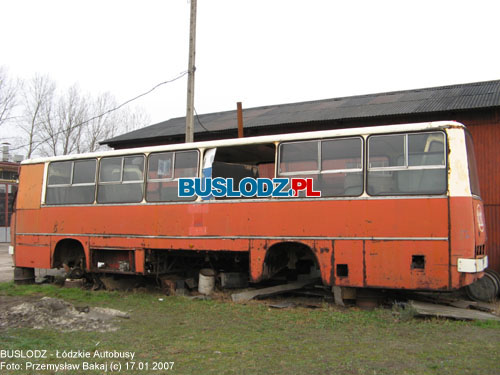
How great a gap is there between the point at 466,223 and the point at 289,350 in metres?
3.53

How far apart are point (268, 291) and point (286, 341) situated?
9.60 ft

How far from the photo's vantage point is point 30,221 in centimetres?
1138

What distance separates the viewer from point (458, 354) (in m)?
5.41

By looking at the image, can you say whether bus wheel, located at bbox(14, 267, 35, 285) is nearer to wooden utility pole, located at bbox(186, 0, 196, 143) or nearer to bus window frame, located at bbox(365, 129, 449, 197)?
wooden utility pole, located at bbox(186, 0, 196, 143)

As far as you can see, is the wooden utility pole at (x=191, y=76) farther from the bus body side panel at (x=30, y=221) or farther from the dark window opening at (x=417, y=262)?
the dark window opening at (x=417, y=262)

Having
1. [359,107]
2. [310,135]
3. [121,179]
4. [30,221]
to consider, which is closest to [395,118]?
[359,107]

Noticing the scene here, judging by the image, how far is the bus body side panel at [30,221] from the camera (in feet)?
36.5

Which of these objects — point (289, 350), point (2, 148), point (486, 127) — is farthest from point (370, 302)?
point (2, 148)

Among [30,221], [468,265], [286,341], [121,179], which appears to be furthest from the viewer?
[30,221]

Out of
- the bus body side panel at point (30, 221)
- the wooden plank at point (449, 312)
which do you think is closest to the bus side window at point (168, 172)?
the bus body side panel at point (30, 221)

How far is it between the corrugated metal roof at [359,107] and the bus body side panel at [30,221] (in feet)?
17.4

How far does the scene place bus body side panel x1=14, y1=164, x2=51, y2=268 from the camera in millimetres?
11117

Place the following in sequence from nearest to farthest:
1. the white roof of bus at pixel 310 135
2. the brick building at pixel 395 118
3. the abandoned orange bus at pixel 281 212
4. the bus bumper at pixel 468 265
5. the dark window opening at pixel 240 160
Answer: the bus bumper at pixel 468 265
the abandoned orange bus at pixel 281 212
the white roof of bus at pixel 310 135
the dark window opening at pixel 240 160
the brick building at pixel 395 118

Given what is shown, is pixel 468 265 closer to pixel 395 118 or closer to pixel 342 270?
pixel 342 270
